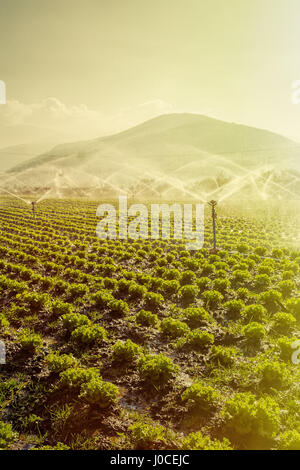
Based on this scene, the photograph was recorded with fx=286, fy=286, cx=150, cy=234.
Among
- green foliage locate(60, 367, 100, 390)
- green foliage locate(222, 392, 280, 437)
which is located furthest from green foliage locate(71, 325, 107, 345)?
green foliage locate(222, 392, 280, 437)

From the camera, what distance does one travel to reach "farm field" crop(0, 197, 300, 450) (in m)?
5.86

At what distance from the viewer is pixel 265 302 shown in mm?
12266

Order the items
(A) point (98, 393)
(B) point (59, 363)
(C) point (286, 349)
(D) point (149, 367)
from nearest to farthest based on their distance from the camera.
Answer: (A) point (98, 393) < (D) point (149, 367) < (B) point (59, 363) < (C) point (286, 349)

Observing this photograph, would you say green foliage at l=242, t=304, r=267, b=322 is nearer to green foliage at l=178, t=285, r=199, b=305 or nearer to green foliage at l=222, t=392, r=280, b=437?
green foliage at l=178, t=285, r=199, b=305

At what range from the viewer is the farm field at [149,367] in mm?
5863

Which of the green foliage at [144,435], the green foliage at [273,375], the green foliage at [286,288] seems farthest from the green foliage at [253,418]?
the green foliage at [286,288]

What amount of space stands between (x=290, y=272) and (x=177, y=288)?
249 inches

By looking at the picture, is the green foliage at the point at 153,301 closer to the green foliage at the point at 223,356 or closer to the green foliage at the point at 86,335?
the green foliage at the point at 86,335

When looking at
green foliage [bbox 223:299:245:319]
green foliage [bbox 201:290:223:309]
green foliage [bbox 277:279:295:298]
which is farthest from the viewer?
green foliage [bbox 277:279:295:298]

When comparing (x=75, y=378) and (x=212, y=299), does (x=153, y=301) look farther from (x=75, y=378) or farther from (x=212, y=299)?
(x=75, y=378)

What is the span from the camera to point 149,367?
7.37 meters

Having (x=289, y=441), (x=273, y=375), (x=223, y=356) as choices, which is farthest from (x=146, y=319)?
(x=289, y=441)
